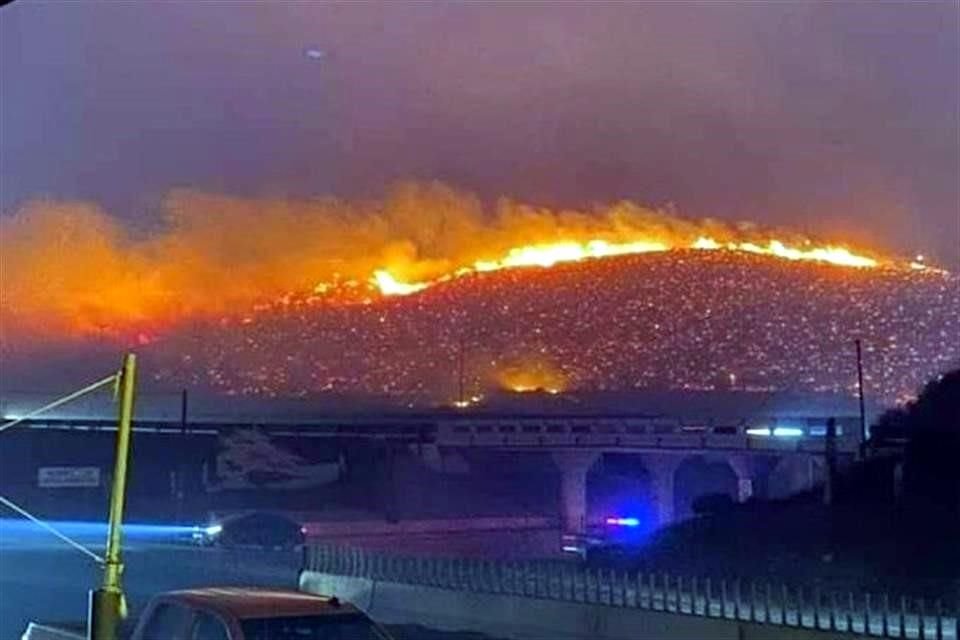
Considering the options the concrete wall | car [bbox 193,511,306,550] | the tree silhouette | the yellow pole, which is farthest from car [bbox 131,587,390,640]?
car [bbox 193,511,306,550]

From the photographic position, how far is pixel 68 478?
6438 cm

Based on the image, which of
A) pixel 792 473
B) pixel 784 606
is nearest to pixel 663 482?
pixel 792 473

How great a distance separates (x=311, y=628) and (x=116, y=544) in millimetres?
4878

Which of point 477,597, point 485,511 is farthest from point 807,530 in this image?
point 485,511

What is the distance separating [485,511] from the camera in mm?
76438

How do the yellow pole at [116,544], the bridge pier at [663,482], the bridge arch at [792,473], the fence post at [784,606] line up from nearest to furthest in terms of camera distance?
the yellow pole at [116,544] < the fence post at [784,606] < the bridge arch at [792,473] < the bridge pier at [663,482]

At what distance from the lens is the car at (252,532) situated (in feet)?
164

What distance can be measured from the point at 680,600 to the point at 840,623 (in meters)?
3.32

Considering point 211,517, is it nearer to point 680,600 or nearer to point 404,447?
point 404,447

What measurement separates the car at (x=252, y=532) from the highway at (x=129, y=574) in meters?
3.87

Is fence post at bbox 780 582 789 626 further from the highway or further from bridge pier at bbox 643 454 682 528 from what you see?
bridge pier at bbox 643 454 682 528

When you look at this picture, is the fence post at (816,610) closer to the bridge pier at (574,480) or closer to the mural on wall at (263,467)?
the bridge pier at (574,480)

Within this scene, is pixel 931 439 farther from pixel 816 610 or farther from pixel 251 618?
pixel 251 618

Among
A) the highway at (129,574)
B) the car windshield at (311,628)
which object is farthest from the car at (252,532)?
the car windshield at (311,628)
